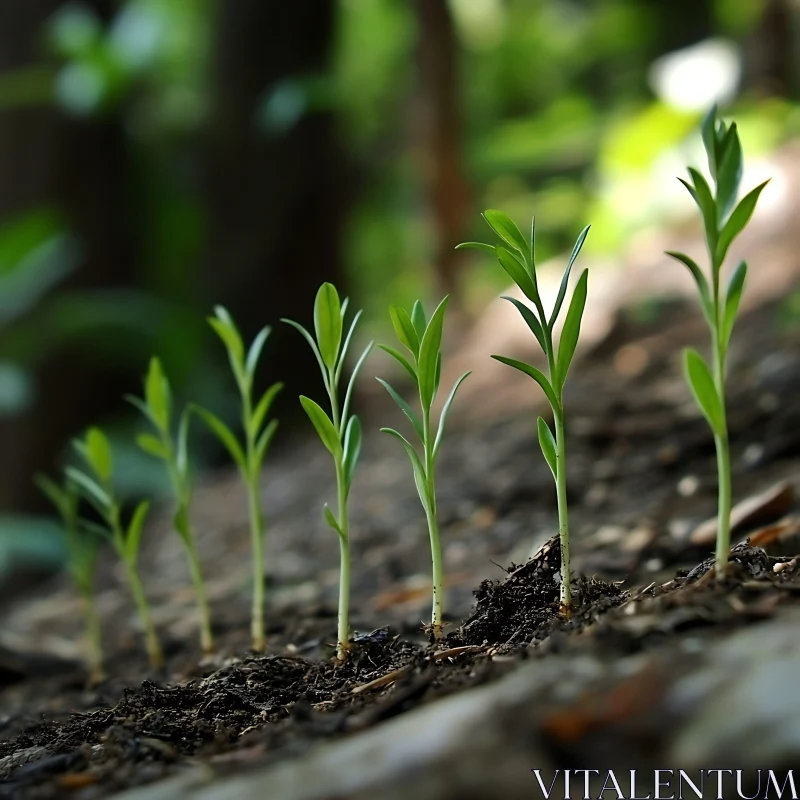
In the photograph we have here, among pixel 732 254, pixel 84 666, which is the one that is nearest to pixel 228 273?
pixel 732 254

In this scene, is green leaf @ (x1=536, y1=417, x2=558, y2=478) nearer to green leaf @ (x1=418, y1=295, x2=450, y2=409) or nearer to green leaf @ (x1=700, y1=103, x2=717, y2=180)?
green leaf @ (x1=418, y1=295, x2=450, y2=409)

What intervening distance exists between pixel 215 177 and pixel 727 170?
12.0 feet

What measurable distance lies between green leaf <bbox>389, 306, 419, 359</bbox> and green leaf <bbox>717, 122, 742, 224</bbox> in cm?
34

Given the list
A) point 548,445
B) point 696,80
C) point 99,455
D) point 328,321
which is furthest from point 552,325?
point 696,80

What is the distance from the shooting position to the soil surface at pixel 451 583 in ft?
2.27

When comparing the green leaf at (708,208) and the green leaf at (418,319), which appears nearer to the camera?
the green leaf at (708,208)

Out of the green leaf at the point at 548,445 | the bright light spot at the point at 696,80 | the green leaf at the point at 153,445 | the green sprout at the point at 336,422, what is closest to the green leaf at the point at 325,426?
the green sprout at the point at 336,422

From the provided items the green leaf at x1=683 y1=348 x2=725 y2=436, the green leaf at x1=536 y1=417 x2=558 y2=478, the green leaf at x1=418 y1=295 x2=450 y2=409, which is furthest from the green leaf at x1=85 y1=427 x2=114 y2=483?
the green leaf at x1=683 y1=348 x2=725 y2=436

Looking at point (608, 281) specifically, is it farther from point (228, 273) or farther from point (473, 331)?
point (228, 273)

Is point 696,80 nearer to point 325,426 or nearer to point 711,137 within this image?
point 711,137

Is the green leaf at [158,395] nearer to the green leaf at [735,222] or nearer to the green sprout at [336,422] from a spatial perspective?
the green sprout at [336,422]

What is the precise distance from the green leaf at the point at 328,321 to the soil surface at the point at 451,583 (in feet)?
1.05

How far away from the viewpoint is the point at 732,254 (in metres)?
3.10

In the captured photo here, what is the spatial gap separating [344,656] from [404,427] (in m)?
2.23
